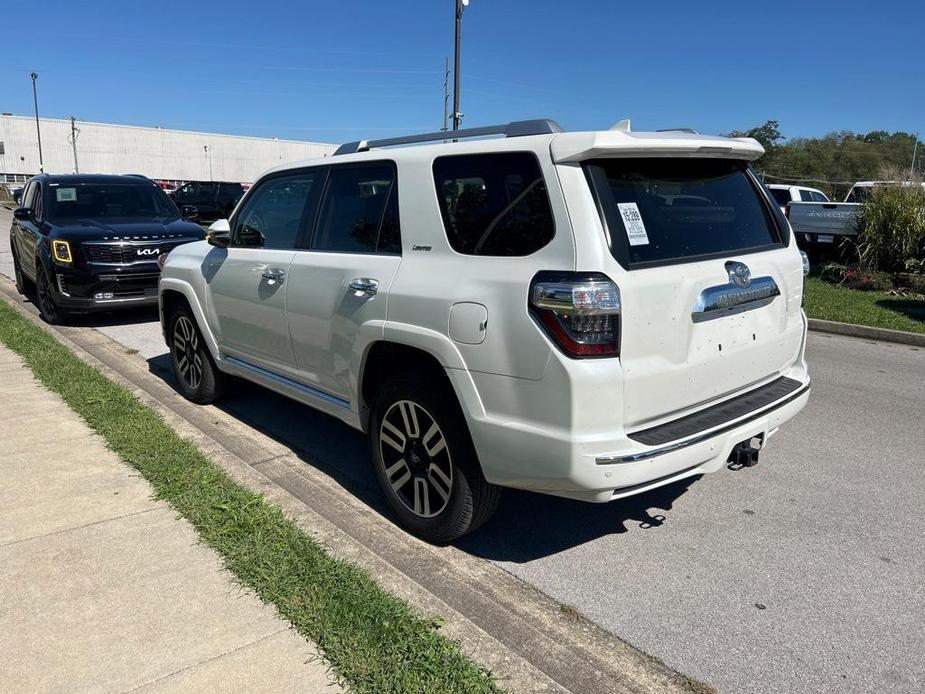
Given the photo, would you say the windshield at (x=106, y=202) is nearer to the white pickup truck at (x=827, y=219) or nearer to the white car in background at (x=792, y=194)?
the white pickup truck at (x=827, y=219)

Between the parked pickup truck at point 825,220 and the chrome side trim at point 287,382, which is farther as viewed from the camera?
the parked pickup truck at point 825,220

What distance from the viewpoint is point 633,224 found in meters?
3.03

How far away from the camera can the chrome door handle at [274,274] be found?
444 cm

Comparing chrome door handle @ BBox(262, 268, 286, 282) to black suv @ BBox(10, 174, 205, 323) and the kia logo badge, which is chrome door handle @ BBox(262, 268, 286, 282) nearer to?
the kia logo badge

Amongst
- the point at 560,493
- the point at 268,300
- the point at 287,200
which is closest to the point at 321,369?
the point at 268,300

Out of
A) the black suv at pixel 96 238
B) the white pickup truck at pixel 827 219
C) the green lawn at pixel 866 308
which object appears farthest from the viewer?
the white pickup truck at pixel 827 219

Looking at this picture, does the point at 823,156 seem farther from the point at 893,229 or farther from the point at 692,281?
the point at 692,281

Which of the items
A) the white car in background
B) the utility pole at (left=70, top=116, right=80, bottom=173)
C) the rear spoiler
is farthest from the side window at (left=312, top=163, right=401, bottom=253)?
the utility pole at (left=70, top=116, right=80, bottom=173)

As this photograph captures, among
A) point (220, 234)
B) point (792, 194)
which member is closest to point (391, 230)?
point (220, 234)

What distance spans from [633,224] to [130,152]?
267 ft

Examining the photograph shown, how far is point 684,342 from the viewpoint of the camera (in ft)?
10.1

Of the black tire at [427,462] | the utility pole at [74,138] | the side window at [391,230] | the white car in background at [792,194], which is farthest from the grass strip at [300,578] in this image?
the utility pole at [74,138]

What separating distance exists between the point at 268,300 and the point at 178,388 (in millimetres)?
2131

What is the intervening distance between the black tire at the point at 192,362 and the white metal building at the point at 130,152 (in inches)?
2817
